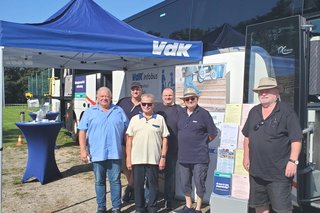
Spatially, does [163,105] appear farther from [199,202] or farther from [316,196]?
[316,196]

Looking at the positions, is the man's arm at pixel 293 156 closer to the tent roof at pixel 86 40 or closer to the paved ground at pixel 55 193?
the paved ground at pixel 55 193

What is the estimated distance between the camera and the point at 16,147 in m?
11.2

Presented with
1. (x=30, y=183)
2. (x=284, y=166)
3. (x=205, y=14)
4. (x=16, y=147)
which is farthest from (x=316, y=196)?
(x=16, y=147)

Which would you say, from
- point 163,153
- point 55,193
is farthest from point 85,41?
point 55,193

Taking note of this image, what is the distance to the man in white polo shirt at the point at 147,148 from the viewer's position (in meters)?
4.66

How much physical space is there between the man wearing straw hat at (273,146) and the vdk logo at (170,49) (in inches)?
79.3

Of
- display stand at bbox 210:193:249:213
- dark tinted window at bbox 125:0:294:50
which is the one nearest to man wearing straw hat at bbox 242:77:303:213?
display stand at bbox 210:193:249:213

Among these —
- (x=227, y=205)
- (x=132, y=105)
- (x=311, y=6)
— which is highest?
(x=311, y=6)

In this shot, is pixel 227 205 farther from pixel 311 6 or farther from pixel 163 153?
pixel 311 6

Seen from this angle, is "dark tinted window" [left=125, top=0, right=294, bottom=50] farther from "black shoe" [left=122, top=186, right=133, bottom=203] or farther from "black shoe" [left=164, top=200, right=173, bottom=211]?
"black shoe" [left=122, top=186, right=133, bottom=203]

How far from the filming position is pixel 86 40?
16.0ft

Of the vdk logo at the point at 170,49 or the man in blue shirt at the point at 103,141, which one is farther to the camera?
the vdk logo at the point at 170,49

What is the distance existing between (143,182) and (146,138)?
604 millimetres

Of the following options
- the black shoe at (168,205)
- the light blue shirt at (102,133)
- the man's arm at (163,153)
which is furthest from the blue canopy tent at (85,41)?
the black shoe at (168,205)
